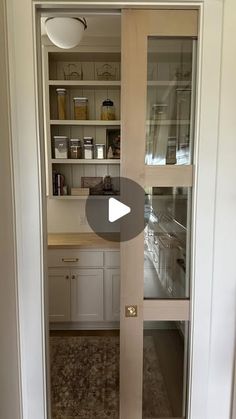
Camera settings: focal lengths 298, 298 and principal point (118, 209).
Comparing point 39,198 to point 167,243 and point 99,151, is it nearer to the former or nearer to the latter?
point 167,243

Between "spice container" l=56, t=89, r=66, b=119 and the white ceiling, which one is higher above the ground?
the white ceiling

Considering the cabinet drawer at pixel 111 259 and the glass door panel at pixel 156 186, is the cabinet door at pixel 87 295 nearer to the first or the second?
the cabinet drawer at pixel 111 259

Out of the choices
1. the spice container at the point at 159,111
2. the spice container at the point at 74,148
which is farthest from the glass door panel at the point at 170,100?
the spice container at the point at 74,148

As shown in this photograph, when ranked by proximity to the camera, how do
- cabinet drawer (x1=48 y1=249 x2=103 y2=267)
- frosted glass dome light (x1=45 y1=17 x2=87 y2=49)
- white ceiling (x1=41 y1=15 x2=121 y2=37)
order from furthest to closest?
cabinet drawer (x1=48 y1=249 x2=103 y2=267), white ceiling (x1=41 y1=15 x2=121 y2=37), frosted glass dome light (x1=45 y1=17 x2=87 y2=49)

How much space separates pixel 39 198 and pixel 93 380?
1701mm

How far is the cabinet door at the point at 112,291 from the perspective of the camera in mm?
2992

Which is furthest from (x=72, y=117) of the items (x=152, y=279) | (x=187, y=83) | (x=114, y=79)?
(x=152, y=279)

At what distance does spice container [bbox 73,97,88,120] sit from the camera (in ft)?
9.97

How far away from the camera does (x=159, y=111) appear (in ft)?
4.51

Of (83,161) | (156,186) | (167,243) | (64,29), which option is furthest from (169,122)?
(83,161)

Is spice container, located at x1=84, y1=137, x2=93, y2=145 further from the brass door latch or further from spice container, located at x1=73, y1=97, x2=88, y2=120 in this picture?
the brass door latch

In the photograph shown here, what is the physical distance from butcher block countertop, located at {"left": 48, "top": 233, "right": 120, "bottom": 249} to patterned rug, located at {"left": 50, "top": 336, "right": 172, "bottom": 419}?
3.02ft

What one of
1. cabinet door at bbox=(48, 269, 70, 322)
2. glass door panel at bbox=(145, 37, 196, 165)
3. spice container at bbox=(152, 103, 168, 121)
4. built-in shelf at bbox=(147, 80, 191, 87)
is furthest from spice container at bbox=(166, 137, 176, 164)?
cabinet door at bbox=(48, 269, 70, 322)

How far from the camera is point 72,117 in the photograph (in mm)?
3178
